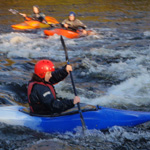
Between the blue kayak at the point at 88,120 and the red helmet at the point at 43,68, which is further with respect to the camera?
the blue kayak at the point at 88,120

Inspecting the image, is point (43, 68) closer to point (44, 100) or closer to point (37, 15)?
point (44, 100)

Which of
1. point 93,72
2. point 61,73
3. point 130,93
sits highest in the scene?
point 61,73

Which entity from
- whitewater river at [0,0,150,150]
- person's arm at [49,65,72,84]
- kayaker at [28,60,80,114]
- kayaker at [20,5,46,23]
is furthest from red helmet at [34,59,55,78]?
kayaker at [20,5,46,23]

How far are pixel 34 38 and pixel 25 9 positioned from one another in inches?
269

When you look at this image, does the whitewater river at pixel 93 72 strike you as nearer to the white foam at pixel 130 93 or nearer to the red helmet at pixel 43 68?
the white foam at pixel 130 93

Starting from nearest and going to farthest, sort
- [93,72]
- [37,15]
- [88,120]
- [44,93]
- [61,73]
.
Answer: [44,93] → [88,120] → [61,73] → [93,72] → [37,15]

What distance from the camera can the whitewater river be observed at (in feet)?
14.1

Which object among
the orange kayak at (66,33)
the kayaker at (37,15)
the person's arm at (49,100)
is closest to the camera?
the person's arm at (49,100)

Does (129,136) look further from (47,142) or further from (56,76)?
(56,76)

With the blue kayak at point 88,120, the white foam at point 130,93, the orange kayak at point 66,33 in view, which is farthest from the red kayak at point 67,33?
the blue kayak at point 88,120

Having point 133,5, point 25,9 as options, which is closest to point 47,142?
point 25,9

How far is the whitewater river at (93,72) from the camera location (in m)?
4.30

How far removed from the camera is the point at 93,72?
7.55 m

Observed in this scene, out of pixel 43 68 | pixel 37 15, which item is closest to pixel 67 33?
pixel 37 15
